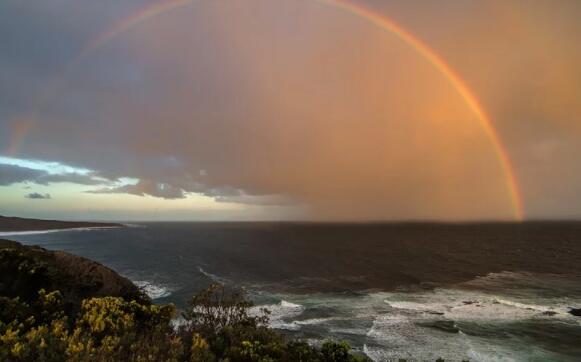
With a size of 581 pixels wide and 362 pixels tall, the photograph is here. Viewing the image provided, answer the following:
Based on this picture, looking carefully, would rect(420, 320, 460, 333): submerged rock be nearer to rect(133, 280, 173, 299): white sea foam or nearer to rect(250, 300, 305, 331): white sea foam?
rect(250, 300, 305, 331): white sea foam

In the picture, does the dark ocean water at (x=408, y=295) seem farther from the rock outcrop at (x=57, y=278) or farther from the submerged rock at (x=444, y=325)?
A: the rock outcrop at (x=57, y=278)

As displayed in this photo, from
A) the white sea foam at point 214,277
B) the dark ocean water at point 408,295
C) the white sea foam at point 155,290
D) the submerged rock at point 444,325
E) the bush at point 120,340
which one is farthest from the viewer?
the white sea foam at point 214,277

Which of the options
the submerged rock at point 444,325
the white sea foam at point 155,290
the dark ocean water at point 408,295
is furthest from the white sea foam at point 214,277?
the submerged rock at point 444,325

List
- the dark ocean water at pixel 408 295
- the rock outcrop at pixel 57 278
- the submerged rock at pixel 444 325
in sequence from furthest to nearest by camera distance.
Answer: the submerged rock at pixel 444 325, the dark ocean water at pixel 408 295, the rock outcrop at pixel 57 278

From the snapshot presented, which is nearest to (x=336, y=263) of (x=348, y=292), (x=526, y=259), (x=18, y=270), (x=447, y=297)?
(x=348, y=292)

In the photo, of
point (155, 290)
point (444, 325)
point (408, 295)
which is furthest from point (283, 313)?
point (155, 290)

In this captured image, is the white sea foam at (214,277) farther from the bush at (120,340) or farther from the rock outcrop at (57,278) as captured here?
the bush at (120,340)

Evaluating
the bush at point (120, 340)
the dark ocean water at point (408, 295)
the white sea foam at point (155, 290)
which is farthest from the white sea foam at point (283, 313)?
the bush at point (120, 340)

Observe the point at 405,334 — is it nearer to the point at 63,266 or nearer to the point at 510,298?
A: the point at 510,298

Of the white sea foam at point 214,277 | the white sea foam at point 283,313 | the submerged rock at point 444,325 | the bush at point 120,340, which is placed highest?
the bush at point 120,340

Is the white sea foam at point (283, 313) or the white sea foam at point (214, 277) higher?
the white sea foam at point (214, 277)

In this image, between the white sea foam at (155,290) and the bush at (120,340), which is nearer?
the bush at (120,340)
